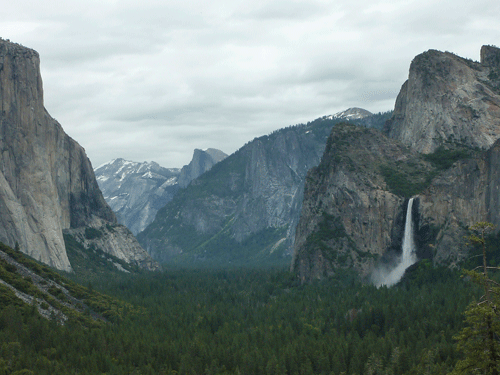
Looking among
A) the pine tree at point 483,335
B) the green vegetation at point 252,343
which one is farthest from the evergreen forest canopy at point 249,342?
the pine tree at point 483,335

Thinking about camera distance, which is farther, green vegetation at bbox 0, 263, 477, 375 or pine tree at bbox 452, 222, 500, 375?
green vegetation at bbox 0, 263, 477, 375

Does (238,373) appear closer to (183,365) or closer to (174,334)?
(183,365)

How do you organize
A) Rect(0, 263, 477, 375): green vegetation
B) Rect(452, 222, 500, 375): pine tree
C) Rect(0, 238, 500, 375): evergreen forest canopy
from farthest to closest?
Rect(0, 263, 477, 375): green vegetation → Rect(0, 238, 500, 375): evergreen forest canopy → Rect(452, 222, 500, 375): pine tree

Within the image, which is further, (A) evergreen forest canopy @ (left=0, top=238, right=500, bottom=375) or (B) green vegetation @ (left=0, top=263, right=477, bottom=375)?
(B) green vegetation @ (left=0, top=263, right=477, bottom=375)

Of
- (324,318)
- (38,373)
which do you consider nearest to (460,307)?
(324,318)

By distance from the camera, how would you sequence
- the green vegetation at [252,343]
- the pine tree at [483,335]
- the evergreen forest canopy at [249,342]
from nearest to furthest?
the pine tree at [483,335], the evergreen forest canopy at [249,342], the green vegetation at [252,343]

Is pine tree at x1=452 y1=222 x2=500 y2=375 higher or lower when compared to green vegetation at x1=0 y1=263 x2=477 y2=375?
higher

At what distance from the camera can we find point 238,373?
131000mm

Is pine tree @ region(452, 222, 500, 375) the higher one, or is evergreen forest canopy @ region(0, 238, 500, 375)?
pine tree @ region(452, 222, 500, 375)

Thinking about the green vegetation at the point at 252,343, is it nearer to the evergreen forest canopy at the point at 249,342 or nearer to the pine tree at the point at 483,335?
the evergreen forest canopy at the point at 249,342

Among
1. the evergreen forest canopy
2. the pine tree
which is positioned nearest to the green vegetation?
the evergreen forest canopy

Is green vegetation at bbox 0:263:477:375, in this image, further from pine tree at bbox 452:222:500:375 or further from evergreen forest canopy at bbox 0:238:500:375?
pine tree at bbox 452:222:500:375

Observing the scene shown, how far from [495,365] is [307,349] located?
86867 mm

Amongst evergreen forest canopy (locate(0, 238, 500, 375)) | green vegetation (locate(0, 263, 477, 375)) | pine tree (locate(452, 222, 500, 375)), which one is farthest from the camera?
green vegetation (locate(0, 263, 477, 375))
